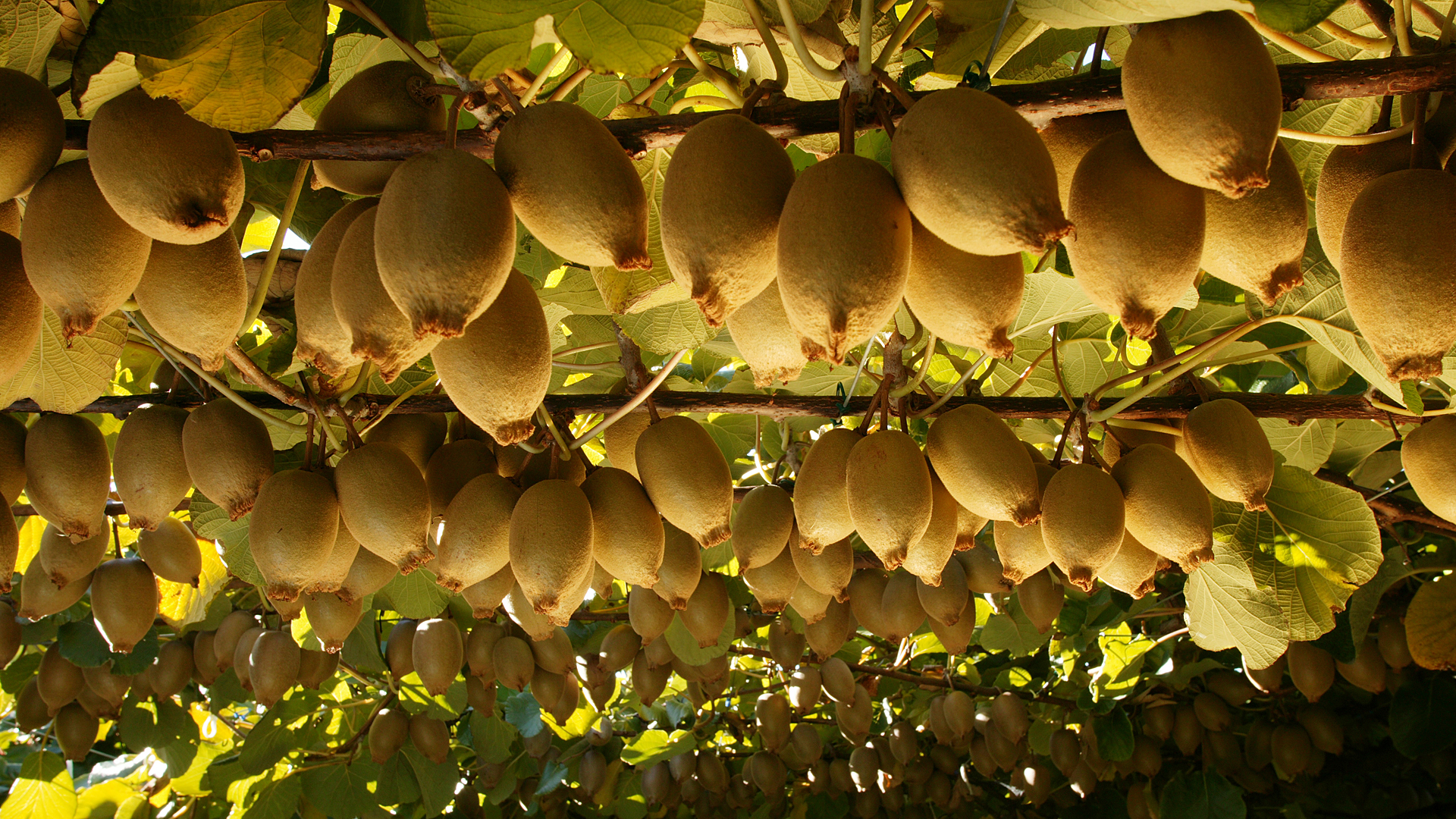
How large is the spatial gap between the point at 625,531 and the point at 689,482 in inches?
4.1

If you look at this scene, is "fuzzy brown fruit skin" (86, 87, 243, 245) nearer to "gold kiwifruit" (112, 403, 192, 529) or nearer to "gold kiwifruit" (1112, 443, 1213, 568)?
"gold kiwifruit" (112, 403, 192, 529)

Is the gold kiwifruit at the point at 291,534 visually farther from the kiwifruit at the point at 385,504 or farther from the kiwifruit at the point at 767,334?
the kiwifruit at the point at 767,334

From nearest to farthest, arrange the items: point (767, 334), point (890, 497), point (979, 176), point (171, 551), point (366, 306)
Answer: point (979, 176) < point (366, 306) < point (767, 334) < point (890, 497) < point (171, 551)

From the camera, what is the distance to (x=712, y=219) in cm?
64

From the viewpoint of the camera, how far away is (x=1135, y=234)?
647 millimetres

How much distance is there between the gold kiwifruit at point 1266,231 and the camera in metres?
0.68

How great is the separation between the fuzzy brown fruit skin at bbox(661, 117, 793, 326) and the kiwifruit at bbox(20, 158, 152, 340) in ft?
1.51

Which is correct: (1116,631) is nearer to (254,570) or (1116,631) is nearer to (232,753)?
(254,570)

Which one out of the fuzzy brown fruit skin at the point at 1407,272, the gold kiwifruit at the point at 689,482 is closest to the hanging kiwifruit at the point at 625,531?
the gold kiwifruit at the point at 689,482

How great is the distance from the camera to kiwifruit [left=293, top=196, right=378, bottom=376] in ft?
2.54

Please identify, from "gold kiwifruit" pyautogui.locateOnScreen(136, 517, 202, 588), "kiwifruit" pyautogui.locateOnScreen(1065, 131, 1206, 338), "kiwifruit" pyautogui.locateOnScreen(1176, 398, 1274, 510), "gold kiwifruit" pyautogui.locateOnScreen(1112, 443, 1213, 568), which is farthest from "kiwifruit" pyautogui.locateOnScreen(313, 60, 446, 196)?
"gold kiwifruit" pyautogui.locateOnScreen(136, 517, 202, 588)

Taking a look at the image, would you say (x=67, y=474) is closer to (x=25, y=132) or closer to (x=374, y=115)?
(x=25, y=132)

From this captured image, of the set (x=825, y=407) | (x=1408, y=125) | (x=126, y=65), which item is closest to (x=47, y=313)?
(x=126, y=65)

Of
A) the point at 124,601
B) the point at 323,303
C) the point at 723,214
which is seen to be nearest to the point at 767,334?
the point at 723,214
